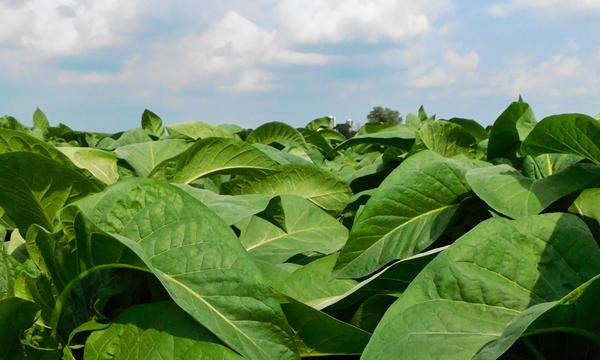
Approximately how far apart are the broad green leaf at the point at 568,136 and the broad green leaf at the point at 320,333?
56cm

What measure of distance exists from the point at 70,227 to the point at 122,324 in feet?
0.60

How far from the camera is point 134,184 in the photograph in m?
1.19

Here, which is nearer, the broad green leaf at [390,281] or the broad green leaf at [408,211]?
the broad green leaf at [390,281]

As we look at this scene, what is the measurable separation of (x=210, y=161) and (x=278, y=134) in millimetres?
1551

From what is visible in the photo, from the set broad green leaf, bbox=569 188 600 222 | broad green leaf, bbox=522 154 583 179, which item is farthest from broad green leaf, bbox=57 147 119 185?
broad green leaf, bbox=569 188 600 222

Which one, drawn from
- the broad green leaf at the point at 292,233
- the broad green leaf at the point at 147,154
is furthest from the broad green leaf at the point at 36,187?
the broad green leaf at the point at 147,154

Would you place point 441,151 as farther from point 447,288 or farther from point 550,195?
point 447,288

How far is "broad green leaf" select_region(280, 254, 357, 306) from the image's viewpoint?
1.35 metres

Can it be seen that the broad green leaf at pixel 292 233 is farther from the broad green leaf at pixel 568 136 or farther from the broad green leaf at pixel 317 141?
the broad green leaf at pixel 317 141

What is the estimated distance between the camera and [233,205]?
1510 mm

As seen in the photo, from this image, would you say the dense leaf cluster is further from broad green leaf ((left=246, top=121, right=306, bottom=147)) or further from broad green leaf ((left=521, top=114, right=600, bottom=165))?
broad green leaf ((left=246, top=121, right=306, bottom=147))

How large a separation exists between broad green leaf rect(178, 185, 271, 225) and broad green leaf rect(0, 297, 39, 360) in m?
0.41

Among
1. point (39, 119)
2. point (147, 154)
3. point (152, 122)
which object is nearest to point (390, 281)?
point (147, 154)

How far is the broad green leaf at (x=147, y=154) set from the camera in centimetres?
205
